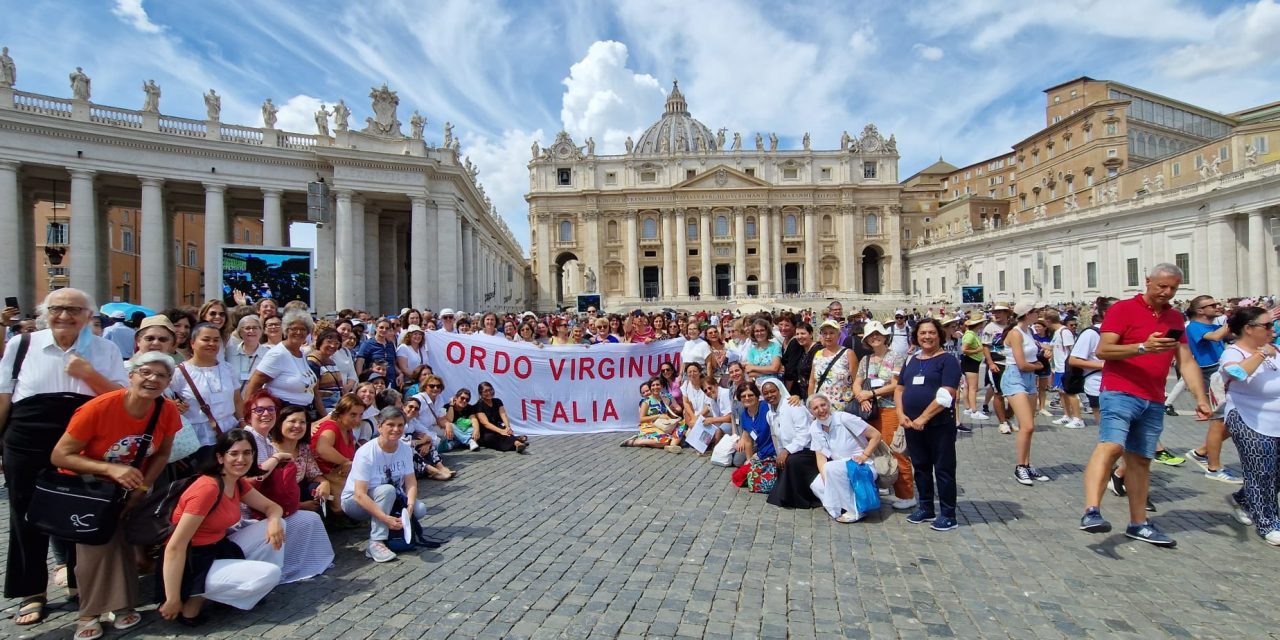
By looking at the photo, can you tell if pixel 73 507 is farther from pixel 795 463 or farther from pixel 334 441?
pixel 795 463

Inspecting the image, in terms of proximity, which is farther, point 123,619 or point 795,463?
point 795,463

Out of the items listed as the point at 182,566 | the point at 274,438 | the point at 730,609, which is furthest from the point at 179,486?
the point at 730,609

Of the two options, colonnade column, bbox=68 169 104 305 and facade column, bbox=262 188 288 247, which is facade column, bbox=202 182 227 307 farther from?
colonnade column, bbox=68 169 104 305

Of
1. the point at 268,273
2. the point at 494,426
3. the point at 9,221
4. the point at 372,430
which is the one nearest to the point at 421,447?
the point at 372,430

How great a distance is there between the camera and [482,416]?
936 centimetres

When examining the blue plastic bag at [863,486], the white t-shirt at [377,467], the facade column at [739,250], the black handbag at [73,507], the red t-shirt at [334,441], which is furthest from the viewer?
the facade column at [739,250]

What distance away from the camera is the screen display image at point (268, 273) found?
18.5 m

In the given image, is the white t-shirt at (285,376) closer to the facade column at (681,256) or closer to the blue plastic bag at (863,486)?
the blue plastic bag at (863,486)

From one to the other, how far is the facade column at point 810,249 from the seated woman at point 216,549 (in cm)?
7230

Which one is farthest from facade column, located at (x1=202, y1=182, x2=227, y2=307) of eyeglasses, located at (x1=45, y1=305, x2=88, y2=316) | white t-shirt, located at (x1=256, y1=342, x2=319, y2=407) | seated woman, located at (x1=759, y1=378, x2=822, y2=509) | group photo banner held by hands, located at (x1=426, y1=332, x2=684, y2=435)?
seated woman, located at (x1=759, y1=378, x2=822, y2=509)

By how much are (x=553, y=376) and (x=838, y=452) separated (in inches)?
221

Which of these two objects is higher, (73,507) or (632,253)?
(632,253)

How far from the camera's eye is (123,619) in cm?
391

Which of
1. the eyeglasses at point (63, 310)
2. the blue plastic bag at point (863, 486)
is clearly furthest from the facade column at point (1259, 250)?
the eyeglasses at point (63, 310)
